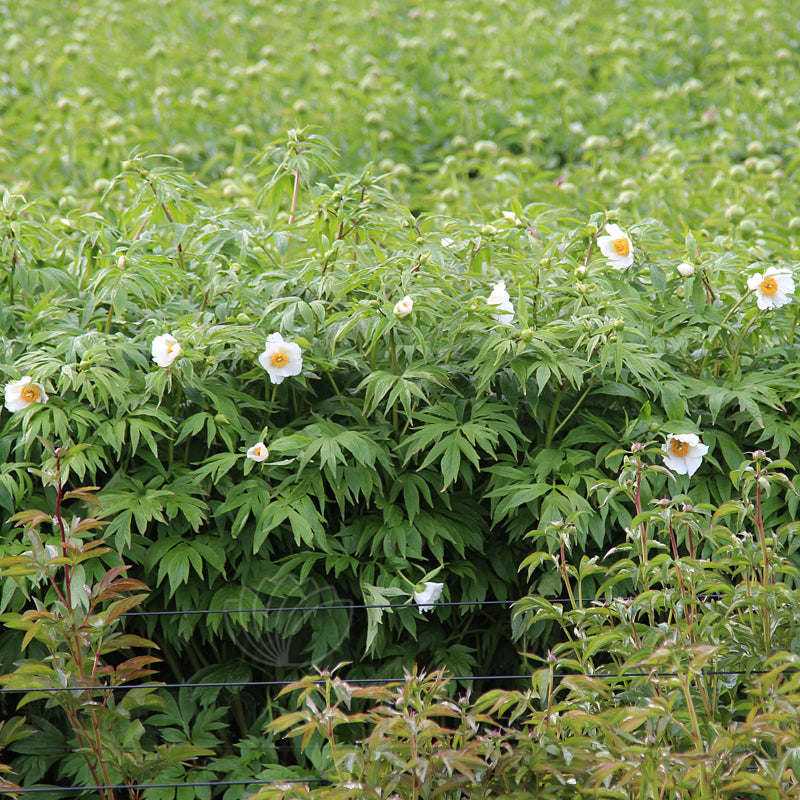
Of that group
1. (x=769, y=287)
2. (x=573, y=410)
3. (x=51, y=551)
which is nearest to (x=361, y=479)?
(x=573, y=410)

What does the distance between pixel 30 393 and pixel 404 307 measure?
3.08 ft

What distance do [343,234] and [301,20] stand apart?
17.3ft

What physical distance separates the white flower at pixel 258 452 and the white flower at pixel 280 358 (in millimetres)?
171

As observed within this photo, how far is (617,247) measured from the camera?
8.54ft

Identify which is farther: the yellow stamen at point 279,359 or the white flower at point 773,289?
the white flower at point 773,289

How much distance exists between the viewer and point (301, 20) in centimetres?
728

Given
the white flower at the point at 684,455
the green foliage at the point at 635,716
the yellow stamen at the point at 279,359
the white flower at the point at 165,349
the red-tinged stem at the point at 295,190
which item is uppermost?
the red-tinged stem at the point at 295,190

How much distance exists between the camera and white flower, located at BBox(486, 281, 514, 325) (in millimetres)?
2404

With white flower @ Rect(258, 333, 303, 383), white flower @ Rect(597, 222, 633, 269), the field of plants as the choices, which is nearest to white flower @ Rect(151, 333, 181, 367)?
the field of plants

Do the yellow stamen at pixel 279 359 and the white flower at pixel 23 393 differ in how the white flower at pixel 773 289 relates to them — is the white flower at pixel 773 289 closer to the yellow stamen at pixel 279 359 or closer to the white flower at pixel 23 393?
the yellow stamen at pixel 279 359

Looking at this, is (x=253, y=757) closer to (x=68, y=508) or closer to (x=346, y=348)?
(x=68, y=508)

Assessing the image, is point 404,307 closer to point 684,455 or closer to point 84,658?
point 684,455

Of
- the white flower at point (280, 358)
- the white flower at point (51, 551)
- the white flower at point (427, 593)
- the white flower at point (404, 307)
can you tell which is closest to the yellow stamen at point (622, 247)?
the white flower at point (404, 307)

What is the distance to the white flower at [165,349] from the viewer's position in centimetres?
229
